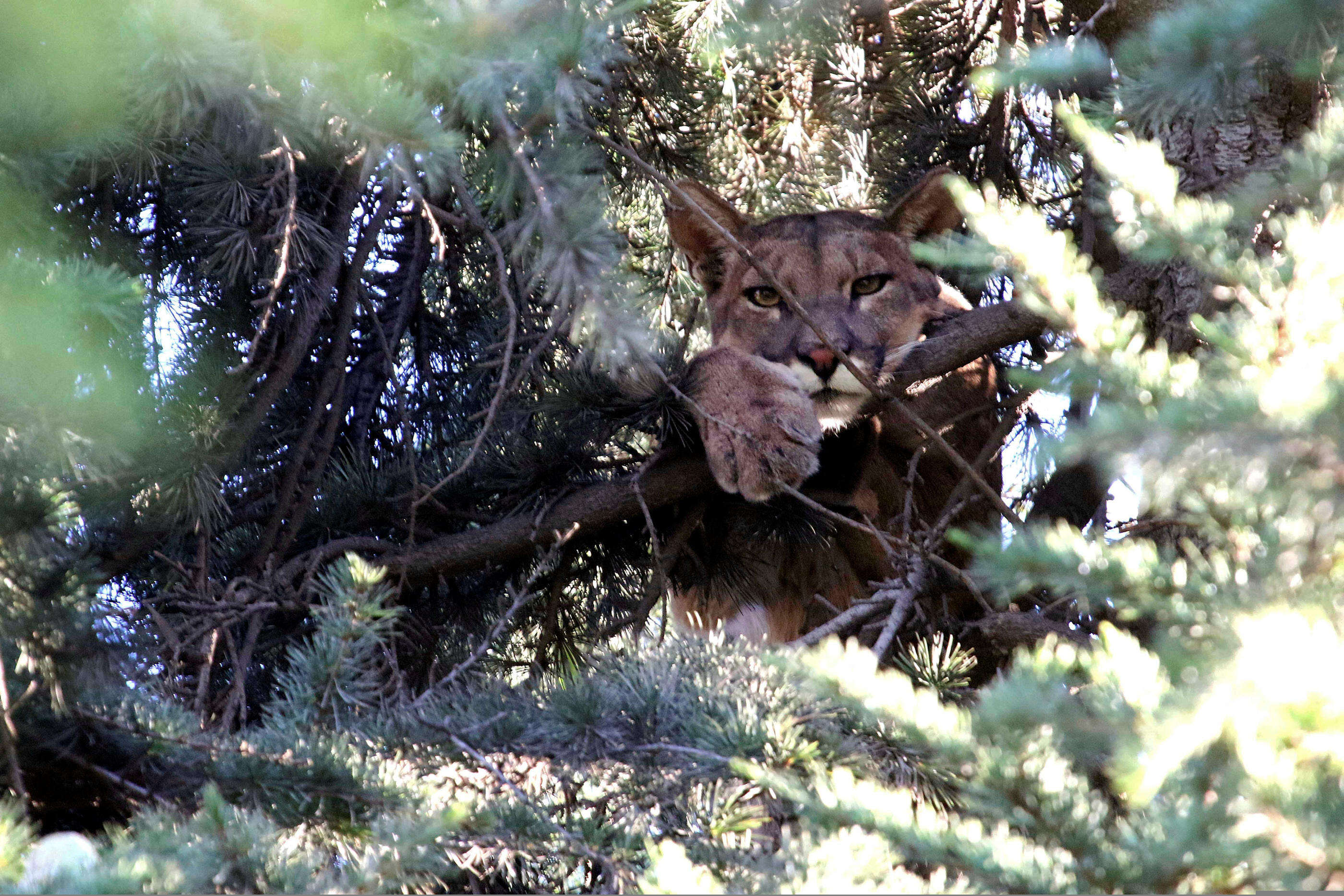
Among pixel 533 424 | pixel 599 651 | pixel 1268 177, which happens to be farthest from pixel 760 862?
pixel 533 424

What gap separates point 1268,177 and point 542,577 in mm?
2038

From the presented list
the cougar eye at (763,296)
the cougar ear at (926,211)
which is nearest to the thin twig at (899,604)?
the cougar ear at (926,211)

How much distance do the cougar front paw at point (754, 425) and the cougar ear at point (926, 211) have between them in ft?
2.87

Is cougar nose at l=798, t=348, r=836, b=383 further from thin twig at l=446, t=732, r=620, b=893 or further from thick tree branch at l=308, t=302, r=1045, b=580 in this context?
thin twig at l=446, t=732, r=620, b=893

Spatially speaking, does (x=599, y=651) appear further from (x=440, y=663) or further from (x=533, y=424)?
(x=533, y=424)

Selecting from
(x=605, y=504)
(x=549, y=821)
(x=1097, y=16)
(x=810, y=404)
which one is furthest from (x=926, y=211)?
(x=549, y=821)

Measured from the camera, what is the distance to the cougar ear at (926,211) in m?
3.58

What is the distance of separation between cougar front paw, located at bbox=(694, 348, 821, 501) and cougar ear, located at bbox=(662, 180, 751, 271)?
423 mm

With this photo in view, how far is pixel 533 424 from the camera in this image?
10.2 feet

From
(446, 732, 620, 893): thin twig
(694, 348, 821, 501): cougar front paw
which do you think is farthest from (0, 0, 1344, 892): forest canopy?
(694, 348, 821, 501): cougar front paw

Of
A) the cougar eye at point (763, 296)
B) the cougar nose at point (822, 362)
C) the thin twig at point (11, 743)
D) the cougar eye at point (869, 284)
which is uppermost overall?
the cougar eye at point (869, 284)

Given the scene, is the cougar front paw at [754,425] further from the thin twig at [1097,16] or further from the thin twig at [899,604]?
the thin twig at [1097,16]

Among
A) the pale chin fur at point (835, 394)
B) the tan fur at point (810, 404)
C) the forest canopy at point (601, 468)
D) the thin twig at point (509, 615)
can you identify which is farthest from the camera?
the pale chin fur at point (835, 394)

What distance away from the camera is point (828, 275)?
396cm
